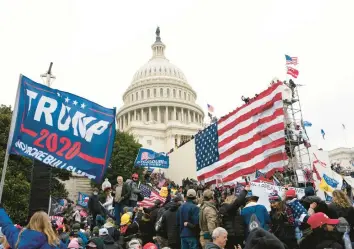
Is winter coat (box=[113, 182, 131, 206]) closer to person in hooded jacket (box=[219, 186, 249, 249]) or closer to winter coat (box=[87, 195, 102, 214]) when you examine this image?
winter coat (box=[87, 195, 102, 214])

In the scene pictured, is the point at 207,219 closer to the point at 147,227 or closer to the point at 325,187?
the point at 147,227

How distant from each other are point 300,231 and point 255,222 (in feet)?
6.94

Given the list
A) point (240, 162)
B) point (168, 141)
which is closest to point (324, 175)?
point (240, 162)

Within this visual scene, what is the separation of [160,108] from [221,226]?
78.6 m

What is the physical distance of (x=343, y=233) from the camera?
4.50m

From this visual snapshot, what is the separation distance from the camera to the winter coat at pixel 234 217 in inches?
257

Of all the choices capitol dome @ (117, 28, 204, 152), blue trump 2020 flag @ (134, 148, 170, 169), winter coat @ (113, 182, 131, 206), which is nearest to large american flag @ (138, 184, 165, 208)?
winter coat @ (113, 182, 131, 206)

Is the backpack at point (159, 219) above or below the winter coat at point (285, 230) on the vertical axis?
above

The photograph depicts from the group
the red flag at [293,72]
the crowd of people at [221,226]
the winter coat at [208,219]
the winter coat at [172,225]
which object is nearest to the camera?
the crowd of people at [221,226]

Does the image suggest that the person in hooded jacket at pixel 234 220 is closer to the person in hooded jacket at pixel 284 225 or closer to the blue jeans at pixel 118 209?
the person in hooded jacket at pixel 284 225

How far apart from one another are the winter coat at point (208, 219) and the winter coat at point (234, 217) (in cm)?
16

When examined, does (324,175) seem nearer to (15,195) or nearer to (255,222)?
(255,222)

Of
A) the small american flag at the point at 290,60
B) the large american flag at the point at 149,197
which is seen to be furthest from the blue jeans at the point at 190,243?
the small american flag at the point at 290,60

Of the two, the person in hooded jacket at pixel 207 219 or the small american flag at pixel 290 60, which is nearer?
the person in hooded jacket at pixel 207 219
